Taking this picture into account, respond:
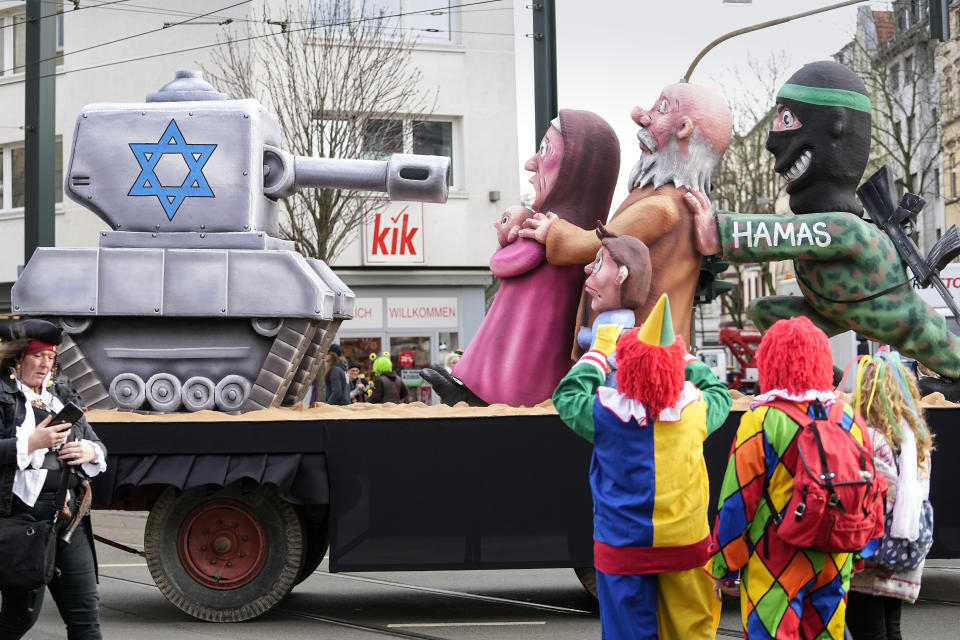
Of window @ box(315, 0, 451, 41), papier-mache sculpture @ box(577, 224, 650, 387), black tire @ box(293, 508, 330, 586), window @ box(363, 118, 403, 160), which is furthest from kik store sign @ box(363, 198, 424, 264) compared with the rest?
papier-mache sculpture @ box(577, 224, 650, 387)

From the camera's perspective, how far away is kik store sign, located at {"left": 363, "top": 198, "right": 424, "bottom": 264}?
23.4 metres

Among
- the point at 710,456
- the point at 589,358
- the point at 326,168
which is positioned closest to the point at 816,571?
the point at 589,358

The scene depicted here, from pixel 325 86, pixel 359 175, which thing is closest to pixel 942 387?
pixel 359 175

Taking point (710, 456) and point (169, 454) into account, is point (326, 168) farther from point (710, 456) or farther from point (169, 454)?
point (710, 456)

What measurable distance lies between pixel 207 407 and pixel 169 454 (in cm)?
53

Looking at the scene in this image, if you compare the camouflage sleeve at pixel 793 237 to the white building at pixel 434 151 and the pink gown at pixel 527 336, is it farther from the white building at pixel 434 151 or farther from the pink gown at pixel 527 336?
the white building at pixel 434 151

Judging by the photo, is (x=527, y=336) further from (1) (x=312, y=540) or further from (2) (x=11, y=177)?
(2) (x=11, y=177)

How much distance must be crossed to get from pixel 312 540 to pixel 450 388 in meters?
1.16

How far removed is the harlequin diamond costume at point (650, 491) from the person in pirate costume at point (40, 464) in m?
1.82

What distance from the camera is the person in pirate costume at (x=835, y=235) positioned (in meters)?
7.39

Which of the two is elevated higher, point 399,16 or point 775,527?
point 399,16

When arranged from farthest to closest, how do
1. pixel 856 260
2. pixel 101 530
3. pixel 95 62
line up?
pixel 95 62, pixel 101 530, pixel 856 260

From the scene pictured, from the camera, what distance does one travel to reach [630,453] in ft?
15.1

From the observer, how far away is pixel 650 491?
4.58m
